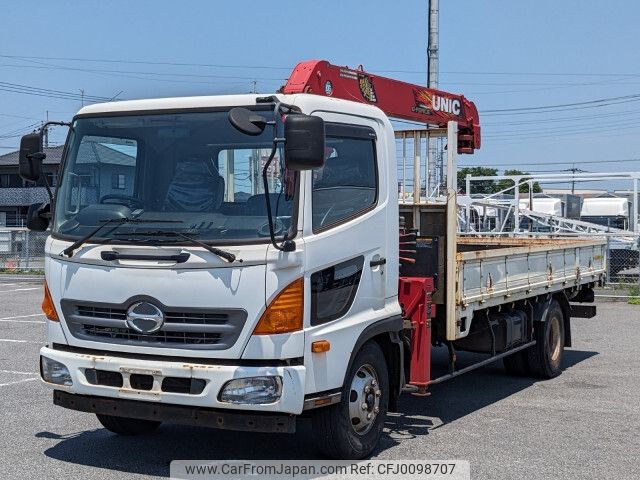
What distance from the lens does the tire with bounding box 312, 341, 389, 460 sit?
640cm

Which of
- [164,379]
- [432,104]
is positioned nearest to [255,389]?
[164,379]

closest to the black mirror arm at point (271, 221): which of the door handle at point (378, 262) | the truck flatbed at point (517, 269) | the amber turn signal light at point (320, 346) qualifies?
the amber turn signal light at point (320, 346)

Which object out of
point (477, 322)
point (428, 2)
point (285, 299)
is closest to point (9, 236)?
point (428, 2)

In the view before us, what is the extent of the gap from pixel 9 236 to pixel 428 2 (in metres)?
17.5

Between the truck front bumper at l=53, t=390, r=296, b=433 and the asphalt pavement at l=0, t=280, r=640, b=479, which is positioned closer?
the truck front bumper at l=53, t=390, r=296, b=433

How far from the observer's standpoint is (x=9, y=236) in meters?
30.5

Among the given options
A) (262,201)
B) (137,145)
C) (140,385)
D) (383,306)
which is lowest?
(140,385)

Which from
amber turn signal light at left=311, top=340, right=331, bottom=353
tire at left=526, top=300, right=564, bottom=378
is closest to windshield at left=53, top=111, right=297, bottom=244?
amber turn signal light at left=311, top=340, right=331, bottom=353

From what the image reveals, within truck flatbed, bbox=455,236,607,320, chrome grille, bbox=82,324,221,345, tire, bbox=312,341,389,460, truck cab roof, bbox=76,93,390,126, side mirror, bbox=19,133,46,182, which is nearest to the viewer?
chrome grille, bbox=82,324,221,345

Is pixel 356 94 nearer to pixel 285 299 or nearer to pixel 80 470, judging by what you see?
pixel 285 299

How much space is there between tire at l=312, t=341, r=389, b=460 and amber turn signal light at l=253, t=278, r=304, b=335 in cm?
77

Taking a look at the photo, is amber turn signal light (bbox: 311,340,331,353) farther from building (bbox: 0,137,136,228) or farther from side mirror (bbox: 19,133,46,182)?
side mirror (bbox: 19,133,46,182)

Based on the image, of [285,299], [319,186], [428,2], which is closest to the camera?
[285,299]

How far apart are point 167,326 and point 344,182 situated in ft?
5.58
